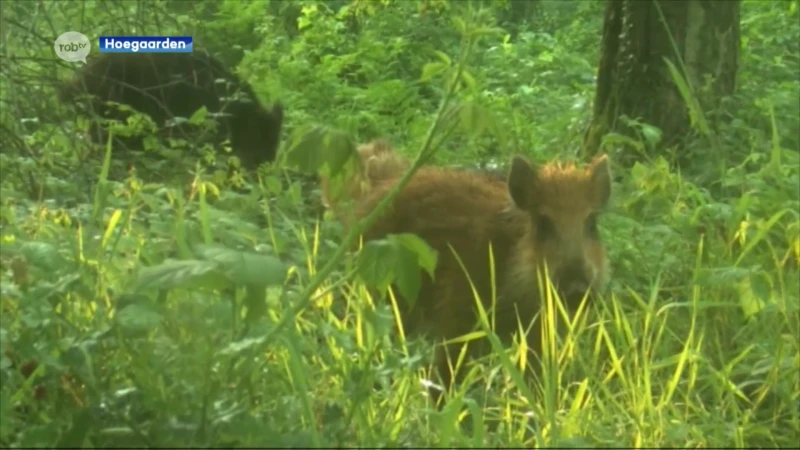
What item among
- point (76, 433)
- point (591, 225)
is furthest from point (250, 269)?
point (591, 225)

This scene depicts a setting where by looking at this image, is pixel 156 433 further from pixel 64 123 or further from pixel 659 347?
pixel 64 123

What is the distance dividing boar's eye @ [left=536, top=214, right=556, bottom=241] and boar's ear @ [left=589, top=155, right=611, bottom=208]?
0.20m

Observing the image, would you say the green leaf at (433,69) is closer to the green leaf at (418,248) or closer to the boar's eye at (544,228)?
the green leaf at (418,248)

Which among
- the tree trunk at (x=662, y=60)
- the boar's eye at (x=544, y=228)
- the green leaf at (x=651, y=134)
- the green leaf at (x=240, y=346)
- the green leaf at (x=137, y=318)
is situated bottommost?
the boar's eye at (x=544, y=228)

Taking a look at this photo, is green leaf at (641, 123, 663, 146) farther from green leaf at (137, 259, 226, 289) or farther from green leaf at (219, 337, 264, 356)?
green leaf at (137, 259, 226, 289)

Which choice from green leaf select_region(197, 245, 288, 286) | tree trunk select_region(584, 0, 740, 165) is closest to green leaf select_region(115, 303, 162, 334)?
green leaf select_region(197, 245, 288, 286)

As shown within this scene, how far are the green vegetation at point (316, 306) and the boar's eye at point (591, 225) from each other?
8.9 inches

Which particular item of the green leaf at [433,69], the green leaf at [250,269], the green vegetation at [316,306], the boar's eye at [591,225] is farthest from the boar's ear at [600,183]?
the green leaf at [250,269]

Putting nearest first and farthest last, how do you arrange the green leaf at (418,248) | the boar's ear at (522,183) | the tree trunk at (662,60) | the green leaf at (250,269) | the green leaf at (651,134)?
the green leaf at (250,269)
the green leaf at (418,248)
the boar's ear at (522,183)
the green leaf at (651,134)
the tree trunk at (662,60)

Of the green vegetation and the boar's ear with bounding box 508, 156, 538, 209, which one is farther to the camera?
the boar's ear with bounding box 508, 156, 538, 209

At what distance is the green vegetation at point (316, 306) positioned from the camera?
3.59 metres

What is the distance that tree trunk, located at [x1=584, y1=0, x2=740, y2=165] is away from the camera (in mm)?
8125

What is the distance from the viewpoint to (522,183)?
582 centimetres

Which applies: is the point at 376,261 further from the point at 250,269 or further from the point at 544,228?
the point at 544,228
